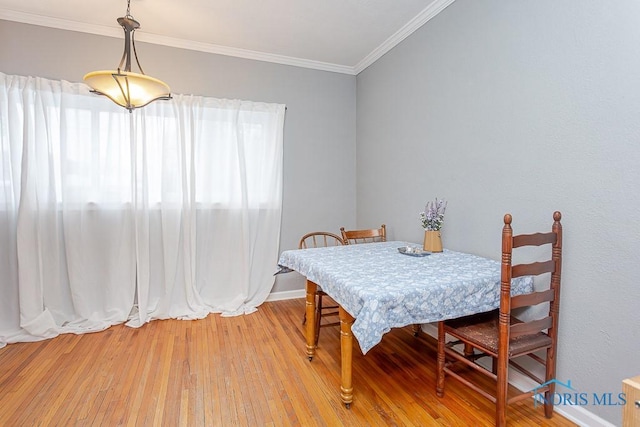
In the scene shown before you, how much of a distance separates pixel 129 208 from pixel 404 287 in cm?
267

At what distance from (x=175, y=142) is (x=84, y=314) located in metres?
1.77

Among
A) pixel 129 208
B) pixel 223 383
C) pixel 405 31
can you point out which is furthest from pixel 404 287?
pixel 129 208

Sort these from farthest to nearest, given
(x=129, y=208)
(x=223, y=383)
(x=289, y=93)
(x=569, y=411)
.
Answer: (x=289, y=93) → (x=129, y=208) → (x=223, y=383) → (x=569, y=411)

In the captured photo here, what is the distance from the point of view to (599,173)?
1543 millimetres

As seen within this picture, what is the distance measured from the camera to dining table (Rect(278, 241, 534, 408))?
4.71 ft

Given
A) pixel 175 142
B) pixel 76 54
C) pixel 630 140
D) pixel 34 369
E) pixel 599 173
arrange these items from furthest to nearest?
pixel 175 142
pixel 76 54
pixel 34 369
pixel 599 173
pixel 630 140

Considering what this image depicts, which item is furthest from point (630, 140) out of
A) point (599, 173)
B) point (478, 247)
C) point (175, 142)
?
point (175, 142)

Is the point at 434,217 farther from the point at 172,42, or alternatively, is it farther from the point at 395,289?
the point at 172,42

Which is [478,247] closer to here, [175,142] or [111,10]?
[175,142]

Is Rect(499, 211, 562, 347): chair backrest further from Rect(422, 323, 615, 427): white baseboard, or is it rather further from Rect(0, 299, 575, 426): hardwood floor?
Rect(0, 299, 575, 426): hardwood floor

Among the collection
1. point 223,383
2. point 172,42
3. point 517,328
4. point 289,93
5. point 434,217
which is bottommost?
point 223,383

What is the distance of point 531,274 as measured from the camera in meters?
1.51

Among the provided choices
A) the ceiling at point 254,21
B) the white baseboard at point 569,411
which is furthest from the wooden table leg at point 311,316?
the ceiling at point 254,21

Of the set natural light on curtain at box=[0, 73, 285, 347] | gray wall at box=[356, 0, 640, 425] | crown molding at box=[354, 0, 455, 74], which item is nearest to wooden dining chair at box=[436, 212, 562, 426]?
gray wall at box=[356, 0, 640, 425]
